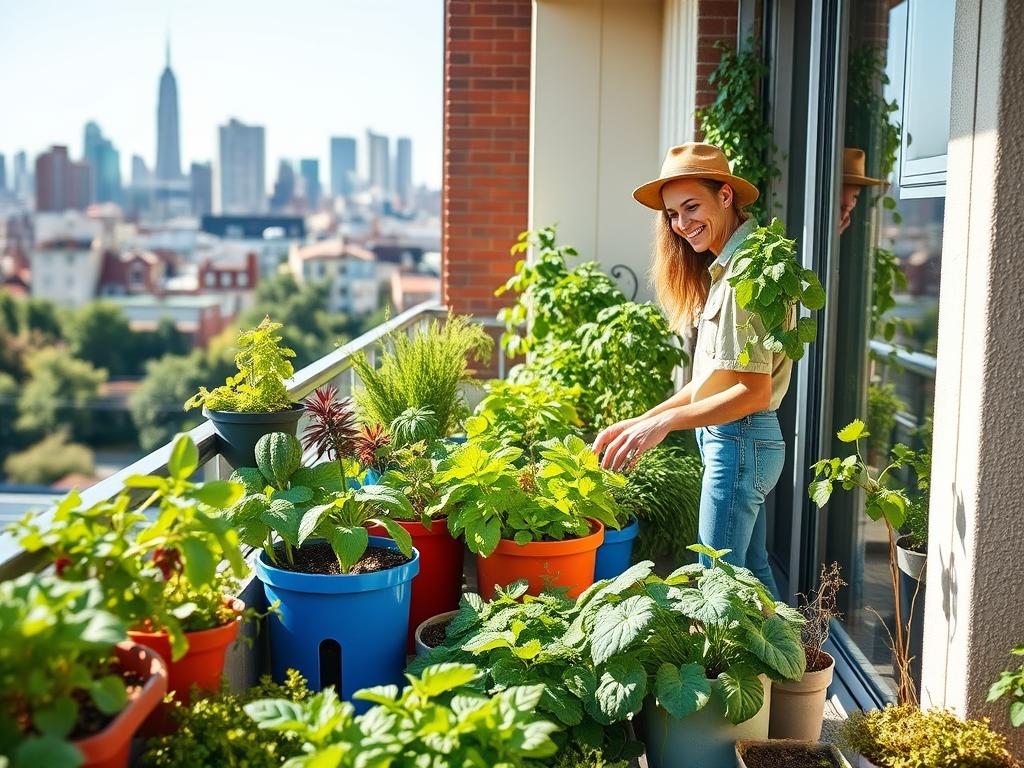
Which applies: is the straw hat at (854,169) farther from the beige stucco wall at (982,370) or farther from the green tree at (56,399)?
the green tree at (56,399)

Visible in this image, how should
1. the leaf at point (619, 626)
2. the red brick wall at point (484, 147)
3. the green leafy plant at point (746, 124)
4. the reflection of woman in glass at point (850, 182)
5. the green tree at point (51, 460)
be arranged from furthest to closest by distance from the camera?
the green tree at point (51, 460) → the red brick wall at point (484, 147) → the green leafy plant at point (746, 124) → the reflection of woman in glass at point (850, 182) → the leaf at point (619, 626)

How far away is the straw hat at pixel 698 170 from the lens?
9.52ft

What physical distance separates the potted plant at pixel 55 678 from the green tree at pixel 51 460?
63.8 meters

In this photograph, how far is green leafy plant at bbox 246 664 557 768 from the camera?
169 centimetres

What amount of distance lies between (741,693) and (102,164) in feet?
247

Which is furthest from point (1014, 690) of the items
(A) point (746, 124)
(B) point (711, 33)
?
(B) point (711, 33)

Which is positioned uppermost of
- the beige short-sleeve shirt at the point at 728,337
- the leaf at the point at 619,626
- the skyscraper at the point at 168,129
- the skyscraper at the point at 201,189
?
the skyscraper at the point at 168,129

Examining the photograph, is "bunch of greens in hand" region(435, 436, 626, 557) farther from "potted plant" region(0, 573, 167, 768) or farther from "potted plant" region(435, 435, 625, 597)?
"potted plant" region(0, 573, 167, 768)

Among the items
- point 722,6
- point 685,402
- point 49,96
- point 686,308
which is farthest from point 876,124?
point 49,96

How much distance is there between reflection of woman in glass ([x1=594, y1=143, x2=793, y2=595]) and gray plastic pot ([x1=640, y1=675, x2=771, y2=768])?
578mm

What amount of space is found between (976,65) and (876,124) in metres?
1.17

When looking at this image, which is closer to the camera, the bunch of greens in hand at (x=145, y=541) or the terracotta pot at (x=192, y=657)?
the bunch of greens in hand at (x=145, y=541)

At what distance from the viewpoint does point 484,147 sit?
6.99 metres

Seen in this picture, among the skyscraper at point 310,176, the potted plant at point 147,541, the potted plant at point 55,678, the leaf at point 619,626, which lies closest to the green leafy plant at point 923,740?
the leaf at point 619,626
